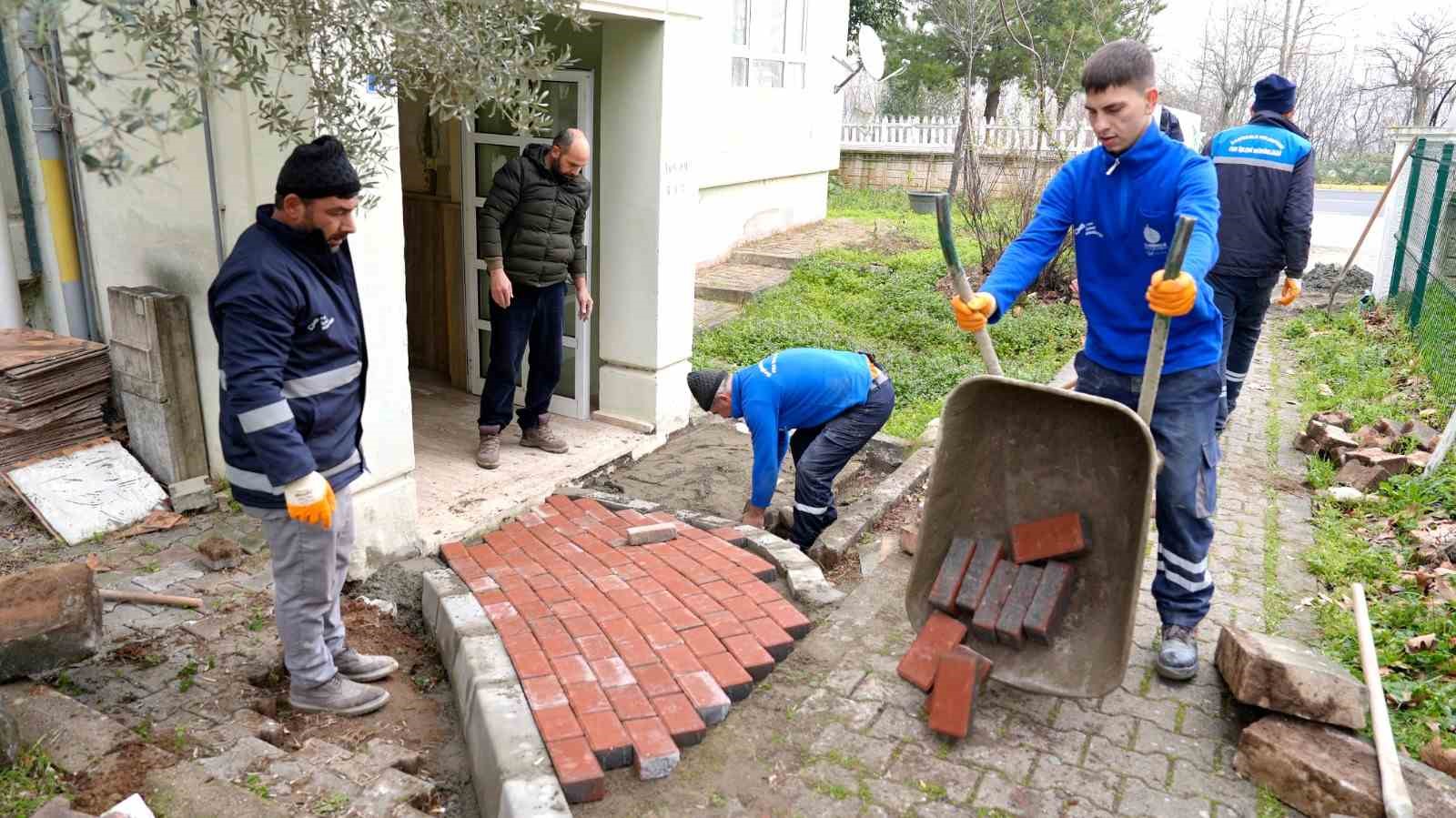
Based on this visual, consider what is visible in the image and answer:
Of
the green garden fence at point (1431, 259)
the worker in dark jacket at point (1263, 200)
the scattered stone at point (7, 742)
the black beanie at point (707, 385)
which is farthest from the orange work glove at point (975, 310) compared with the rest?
the green garden fence at point (1431, 259)

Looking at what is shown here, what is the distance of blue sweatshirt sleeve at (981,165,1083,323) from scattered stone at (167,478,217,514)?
3.58 m

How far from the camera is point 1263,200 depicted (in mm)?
5410

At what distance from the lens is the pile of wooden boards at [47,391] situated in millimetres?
4477

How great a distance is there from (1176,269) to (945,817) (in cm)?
170

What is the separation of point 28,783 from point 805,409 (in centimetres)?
327

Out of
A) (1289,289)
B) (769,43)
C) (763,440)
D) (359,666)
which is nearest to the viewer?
(359,666)

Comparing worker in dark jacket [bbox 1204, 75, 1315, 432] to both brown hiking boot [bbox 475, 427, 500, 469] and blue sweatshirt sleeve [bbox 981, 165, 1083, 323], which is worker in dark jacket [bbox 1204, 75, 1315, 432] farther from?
brown hiking boot [bbox 475, 427, 500, 469]

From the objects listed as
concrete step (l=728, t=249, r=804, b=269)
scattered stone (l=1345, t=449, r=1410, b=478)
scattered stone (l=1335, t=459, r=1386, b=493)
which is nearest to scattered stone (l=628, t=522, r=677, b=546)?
scattered stone (l=1335, t=459, r=1386, b=493)

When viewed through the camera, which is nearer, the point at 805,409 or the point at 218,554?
the point at 218,554

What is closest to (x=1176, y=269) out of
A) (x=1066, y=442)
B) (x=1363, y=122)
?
(x=1066, y=442)

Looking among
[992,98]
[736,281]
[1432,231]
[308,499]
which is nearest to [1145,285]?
[308,499]

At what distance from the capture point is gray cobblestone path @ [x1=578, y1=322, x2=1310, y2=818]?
3.04m

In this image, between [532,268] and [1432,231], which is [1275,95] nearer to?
[532,268]

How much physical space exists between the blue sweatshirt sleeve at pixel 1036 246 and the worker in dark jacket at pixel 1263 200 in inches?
88.3
